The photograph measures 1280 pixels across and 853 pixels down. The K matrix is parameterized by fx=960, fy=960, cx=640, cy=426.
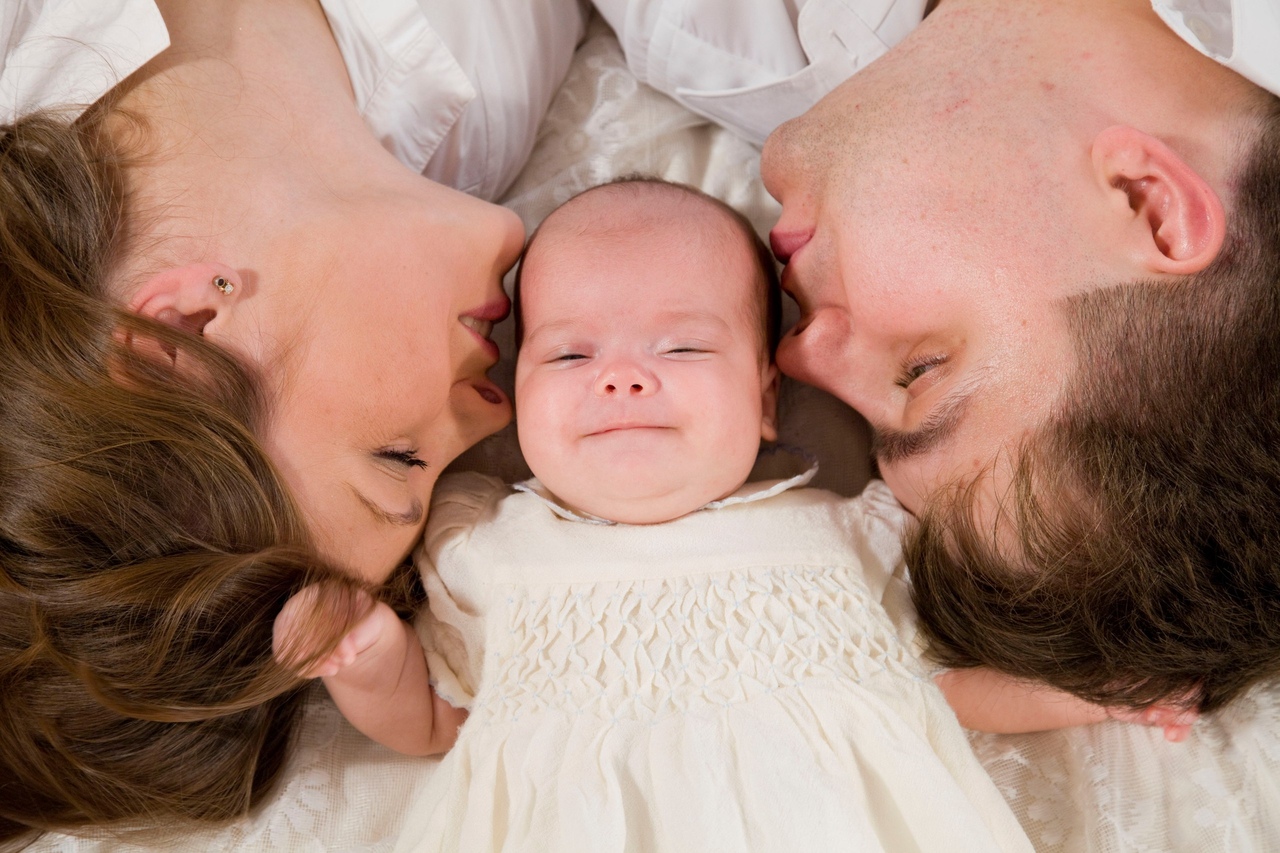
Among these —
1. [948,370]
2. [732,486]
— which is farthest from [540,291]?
[948,370]

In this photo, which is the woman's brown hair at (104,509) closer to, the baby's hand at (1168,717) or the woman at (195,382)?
the woman at (195,382)

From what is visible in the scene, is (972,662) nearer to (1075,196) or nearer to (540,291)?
(1075,196)

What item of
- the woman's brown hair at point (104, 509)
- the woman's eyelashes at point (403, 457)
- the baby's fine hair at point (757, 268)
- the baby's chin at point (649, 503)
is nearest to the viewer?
the woman's brown hair at point (104, 509)

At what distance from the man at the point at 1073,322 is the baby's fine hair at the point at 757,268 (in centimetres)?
13

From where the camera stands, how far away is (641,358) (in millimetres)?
1441

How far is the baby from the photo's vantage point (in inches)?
49.6

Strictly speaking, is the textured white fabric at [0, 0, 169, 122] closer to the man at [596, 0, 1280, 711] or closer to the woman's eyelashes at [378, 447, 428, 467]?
the woman's eyelashes at [378, 447, 428, 467]

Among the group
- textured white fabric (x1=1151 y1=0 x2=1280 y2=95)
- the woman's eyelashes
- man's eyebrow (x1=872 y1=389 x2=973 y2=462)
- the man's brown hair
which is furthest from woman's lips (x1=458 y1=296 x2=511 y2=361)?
textured white fabric (x1=1151 y1=0 x2=1280 y2=95)

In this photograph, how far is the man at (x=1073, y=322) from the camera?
118cm

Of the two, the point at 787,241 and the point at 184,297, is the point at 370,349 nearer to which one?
the point at 184,297

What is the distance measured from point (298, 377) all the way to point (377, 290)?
167mm

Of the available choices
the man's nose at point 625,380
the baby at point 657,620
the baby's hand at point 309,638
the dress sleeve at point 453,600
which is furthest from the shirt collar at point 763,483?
the baby's hand at point 309,638

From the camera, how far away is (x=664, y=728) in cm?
131

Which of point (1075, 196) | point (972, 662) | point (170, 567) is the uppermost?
point (1075, 196)
